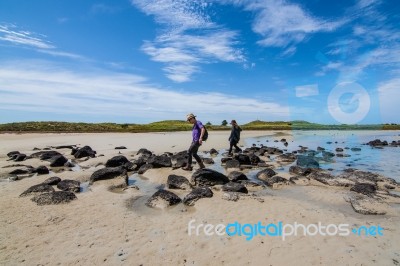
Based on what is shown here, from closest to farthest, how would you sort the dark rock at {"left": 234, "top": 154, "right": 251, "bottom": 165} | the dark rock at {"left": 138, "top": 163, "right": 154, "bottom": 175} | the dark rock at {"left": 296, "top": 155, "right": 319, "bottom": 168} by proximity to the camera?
the dark rock at {"left": 138, "top": 163, "right": 154, "bottom": 175}
the dark rock at {"left": 296, "top": 155, "right": 319, "bottom": 168}
the dark rock at {"left": 234, "top": 154, "right": 251, "bottom": 165}

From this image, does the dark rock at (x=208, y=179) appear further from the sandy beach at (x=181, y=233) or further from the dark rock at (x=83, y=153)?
the dark rock at (x=83, y=153)

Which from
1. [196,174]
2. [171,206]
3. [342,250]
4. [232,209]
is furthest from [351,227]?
[196,174]

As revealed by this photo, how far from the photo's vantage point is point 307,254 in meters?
A: 5.52

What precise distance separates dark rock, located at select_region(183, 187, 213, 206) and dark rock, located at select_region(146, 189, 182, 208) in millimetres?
275

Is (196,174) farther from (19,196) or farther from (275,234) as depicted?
(19,196)

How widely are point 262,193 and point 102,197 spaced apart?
5.50 meters

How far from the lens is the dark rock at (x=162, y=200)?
8.55m

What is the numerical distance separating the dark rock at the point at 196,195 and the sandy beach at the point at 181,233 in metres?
0.22

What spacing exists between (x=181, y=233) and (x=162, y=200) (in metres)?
2.30

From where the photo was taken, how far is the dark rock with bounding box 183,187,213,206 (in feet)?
28.6

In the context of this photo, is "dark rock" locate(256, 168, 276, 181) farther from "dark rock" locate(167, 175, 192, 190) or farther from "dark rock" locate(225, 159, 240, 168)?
"dark rock" locate(167, 175, 192, 190)

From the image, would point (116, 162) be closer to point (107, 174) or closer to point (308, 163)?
point (107, 174)

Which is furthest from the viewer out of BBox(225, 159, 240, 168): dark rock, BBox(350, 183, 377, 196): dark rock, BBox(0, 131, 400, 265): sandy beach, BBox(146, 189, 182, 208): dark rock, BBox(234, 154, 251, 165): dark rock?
BBox(234, 154, 251, 165): dark rock

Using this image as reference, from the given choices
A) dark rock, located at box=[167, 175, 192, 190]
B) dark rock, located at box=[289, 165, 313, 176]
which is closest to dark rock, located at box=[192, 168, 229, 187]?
dark rock, located at box=[167, 175, 192, 190]
